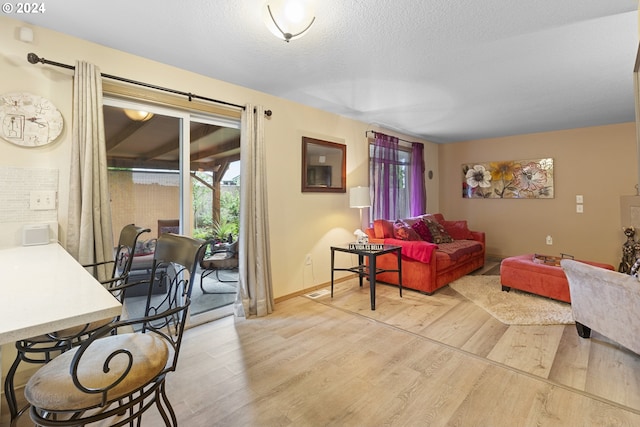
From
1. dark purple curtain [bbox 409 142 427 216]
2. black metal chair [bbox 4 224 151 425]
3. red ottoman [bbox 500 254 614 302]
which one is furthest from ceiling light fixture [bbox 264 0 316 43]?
dark purple curtain [bbox 409 142 427 216]

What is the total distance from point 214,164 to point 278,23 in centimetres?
167

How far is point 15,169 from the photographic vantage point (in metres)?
1.96

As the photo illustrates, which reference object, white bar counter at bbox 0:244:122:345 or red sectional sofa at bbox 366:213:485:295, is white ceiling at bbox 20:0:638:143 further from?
red sectional sofa at bbox 366:213:485:295

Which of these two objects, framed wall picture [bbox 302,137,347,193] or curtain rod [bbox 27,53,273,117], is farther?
framed wall picture [bbox 302,137,347,193]

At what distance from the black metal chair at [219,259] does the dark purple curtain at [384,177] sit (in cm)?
230

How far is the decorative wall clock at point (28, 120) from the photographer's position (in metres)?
1.92

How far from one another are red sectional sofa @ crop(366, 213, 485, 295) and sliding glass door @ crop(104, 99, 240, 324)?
1967 mm

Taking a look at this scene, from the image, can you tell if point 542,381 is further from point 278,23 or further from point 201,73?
point 201,73

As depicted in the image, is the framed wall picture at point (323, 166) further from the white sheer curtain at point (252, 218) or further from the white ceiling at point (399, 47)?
the white sheer curtain at point (252, 218)

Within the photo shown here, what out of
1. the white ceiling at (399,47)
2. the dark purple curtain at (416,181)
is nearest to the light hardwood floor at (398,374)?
the white ceiling at (399,47)

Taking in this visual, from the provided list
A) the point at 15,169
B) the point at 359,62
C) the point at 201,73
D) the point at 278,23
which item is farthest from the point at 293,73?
the point at 15,169

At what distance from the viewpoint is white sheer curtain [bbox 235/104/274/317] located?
2992mm

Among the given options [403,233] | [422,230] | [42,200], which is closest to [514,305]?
[403,233]

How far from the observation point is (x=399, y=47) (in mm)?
2330
